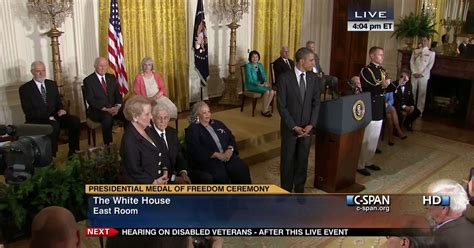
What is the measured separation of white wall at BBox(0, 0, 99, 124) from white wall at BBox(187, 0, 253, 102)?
1782 millimetres

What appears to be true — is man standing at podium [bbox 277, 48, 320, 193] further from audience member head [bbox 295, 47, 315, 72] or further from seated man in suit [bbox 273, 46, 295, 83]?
seated man in suit [bbox 273, 46, 295, 83]

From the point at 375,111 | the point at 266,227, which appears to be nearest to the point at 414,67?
the point at 375,111

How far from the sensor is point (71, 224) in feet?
5.45

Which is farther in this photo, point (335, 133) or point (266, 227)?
point (335, 133)

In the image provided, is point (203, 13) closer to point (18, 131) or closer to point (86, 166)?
point (86, 166)

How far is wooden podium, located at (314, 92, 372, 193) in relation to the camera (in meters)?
4.63

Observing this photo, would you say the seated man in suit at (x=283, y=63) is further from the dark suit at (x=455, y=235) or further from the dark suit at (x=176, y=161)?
the dark suit at (x=455, y=235)

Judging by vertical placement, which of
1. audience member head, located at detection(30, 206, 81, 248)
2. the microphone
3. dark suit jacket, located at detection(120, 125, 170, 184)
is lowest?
dark suit jacket, located at detection(120, 125, 170, 184)

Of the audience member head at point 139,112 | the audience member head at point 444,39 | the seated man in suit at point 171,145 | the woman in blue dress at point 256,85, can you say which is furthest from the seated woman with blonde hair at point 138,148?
the audience member head at point 444,39

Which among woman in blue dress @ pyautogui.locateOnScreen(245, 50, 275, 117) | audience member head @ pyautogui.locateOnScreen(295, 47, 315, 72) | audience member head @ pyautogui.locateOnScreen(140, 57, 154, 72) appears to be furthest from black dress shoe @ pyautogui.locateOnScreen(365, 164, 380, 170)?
audience member head @ pyautogui.locateOnScreen(140, 57, 154, 72)

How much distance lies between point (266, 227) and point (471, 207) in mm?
1496

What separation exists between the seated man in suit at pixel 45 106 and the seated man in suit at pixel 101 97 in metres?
0.28

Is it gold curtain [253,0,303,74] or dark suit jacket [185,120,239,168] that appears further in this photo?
gold curtain [253,0,303,74]

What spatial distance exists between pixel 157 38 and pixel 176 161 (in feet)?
11.5
